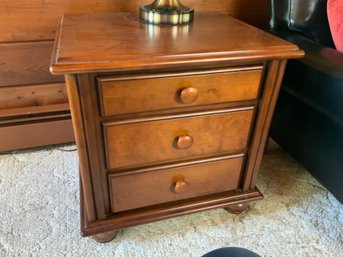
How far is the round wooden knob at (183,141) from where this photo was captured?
82 cm

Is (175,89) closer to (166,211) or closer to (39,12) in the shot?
(166,211)

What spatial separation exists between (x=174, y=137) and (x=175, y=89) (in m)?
0.15

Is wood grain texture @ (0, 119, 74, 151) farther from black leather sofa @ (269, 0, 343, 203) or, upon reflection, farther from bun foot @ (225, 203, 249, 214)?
black leather sofa @ (269, 0, 343, 203)

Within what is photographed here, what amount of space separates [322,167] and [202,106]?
19.5 inches

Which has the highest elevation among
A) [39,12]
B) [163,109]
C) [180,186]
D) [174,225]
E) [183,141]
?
[39,12]

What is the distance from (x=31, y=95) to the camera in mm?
1227

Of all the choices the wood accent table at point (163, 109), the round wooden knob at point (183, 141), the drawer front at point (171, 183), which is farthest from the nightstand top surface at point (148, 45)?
the drawer front at point (171, 183)

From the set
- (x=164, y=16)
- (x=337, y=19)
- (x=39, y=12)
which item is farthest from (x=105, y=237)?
(x=337, y=19)

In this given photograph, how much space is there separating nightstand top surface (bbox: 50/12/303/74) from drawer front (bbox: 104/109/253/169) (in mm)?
171

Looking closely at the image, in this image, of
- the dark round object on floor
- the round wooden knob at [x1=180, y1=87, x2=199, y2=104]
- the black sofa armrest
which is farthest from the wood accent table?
the dark round object on floor

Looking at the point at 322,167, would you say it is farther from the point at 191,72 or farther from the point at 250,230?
the point at 191,72

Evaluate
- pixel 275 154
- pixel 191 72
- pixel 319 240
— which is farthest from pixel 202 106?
pixel 275 154

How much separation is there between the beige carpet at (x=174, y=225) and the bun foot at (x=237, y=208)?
0.06ft

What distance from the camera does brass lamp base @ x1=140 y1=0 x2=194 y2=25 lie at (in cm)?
89
